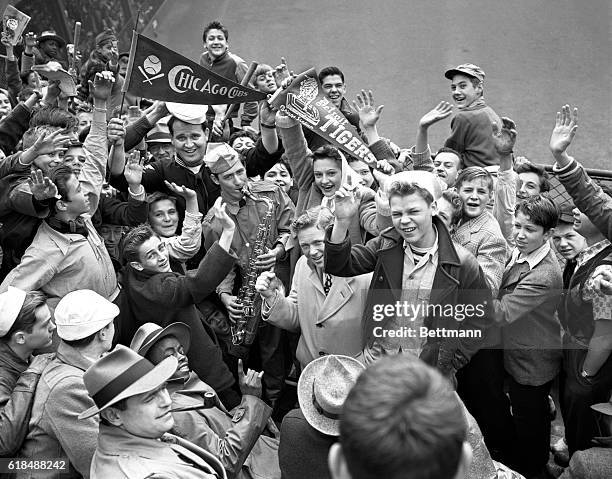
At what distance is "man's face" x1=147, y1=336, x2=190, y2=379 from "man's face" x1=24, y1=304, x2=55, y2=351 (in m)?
0.49

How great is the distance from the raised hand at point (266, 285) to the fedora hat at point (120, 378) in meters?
1.52

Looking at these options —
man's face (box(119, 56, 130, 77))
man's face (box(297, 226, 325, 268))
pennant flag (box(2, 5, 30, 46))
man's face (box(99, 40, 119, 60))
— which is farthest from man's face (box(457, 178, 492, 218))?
man's face (box(119, 56, 130, 77))

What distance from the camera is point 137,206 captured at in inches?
195

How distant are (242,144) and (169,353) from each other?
2.89 metres

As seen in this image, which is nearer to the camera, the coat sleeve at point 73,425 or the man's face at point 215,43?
the coat sleeve at point 73,425

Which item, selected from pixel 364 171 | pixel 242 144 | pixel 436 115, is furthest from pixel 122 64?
pixel 436 115

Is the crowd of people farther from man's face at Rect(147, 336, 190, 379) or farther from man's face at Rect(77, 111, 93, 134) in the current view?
man's face at Rect(77, 111, 93, 134)

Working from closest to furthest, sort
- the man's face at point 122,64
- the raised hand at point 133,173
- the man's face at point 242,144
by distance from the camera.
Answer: the raised hand at point 133,173 → the man's face at point 242,144 → the man's face at point 122,64

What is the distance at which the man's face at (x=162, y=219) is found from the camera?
16.8 ft

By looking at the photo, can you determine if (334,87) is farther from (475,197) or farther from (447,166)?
(475,197)

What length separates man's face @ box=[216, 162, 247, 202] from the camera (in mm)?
5199

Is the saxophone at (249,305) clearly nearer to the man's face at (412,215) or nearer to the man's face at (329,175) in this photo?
the man's face at (329,175)

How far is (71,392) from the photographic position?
3.28 meters
